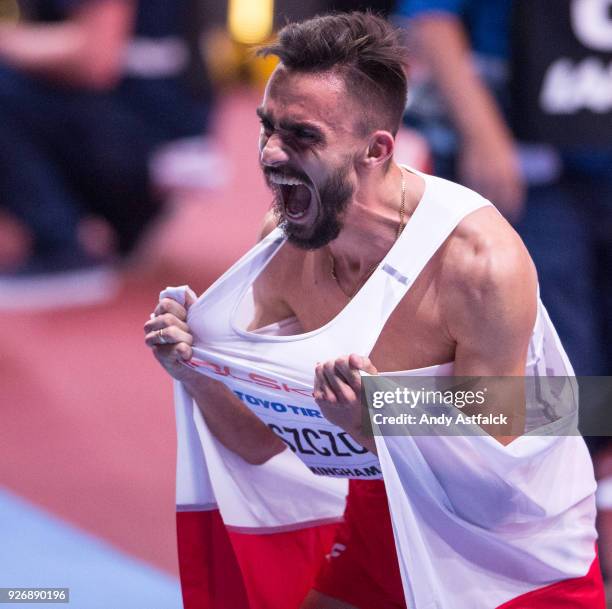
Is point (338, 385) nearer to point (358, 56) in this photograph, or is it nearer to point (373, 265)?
point (373, 265)

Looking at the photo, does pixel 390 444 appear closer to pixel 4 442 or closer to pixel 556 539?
pixel 556 539

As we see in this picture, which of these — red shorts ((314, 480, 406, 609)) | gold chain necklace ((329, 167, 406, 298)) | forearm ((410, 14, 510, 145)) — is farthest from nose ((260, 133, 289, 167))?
forearm ((410, 14, 510, 145))

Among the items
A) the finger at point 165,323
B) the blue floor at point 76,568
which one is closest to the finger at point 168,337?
the finger at point 165,323

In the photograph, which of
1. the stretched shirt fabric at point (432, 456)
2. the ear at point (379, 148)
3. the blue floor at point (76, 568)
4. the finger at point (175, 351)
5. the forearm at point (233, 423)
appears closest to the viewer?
the stretched shirt fabric at point (432, 456)

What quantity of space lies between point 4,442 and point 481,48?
7.50 ft

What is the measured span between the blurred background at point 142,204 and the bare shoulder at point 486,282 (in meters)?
0.69

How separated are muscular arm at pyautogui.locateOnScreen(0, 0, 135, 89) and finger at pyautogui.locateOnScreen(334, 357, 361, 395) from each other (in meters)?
4.77

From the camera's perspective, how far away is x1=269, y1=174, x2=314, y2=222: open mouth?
8.18 ft

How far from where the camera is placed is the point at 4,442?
4.72 metres

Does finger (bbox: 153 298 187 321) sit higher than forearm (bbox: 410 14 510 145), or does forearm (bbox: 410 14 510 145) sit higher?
forearm (bbox: 410 14 510 145)

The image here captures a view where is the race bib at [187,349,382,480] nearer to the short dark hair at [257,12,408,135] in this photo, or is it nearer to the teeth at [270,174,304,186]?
the teeth at [270,174,304,186]

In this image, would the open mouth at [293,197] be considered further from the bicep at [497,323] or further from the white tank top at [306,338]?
the bicep at [497,323]

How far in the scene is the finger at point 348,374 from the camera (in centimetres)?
227

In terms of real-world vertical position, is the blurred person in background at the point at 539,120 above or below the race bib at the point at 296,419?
above
